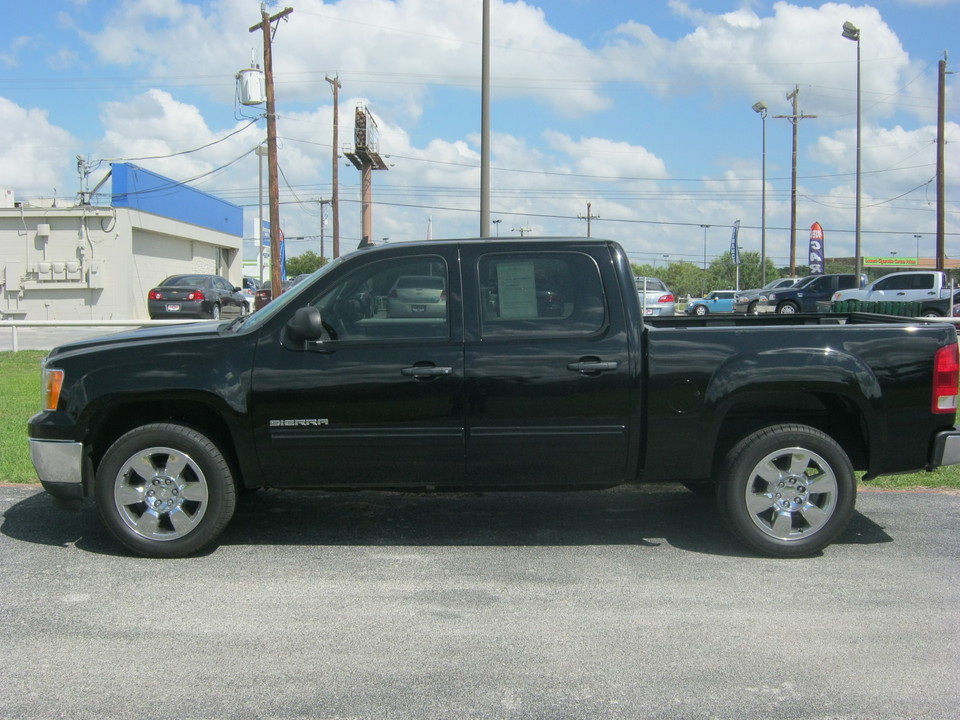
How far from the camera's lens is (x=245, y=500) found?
674 centimetres

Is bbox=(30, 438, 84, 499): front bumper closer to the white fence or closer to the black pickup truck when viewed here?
the black pickup truck

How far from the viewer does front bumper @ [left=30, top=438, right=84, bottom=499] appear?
5191 mm

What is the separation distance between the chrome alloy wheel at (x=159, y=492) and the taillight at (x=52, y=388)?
57cm

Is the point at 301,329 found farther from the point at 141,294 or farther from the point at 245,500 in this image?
the point at 141,294

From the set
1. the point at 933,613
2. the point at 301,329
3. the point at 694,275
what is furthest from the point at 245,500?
the point at 694,275

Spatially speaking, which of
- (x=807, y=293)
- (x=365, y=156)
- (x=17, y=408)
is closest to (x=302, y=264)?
(x=365, y=156)

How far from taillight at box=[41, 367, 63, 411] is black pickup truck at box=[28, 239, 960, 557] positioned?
0.01 m

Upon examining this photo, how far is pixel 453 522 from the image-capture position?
20.1 ft

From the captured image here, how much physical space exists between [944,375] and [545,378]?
2352 mm

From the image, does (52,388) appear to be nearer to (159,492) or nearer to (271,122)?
(159,492)

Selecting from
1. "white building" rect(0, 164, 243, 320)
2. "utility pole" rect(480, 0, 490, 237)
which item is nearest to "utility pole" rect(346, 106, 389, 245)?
"white building" rect(0, 164, 243, 320)

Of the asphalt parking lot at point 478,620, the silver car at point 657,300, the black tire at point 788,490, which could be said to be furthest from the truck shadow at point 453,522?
the silver car at point 657,300

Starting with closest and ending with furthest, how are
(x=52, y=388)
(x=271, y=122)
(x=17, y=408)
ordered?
1. (x=52, y=388)
2. (x=17, y=408)
3. (x=271, y=122)

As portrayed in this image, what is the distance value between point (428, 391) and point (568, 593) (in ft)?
4.44
